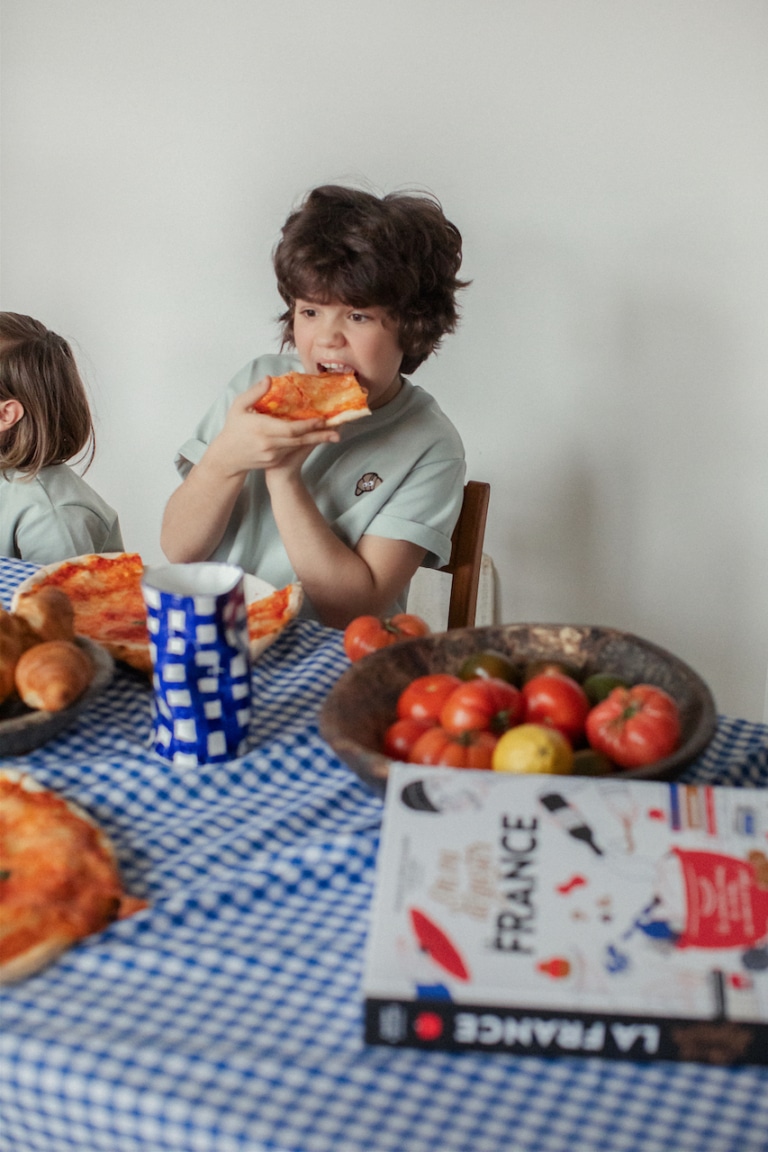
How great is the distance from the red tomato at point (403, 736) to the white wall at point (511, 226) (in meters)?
1.48

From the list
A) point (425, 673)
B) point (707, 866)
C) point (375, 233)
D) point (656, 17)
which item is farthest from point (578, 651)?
point (656, 17)

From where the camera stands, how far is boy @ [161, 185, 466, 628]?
1.67 metres

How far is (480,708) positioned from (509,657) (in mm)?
194

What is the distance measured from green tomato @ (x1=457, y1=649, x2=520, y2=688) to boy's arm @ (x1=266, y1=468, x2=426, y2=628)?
0.61 metres

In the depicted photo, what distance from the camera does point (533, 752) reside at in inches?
36.3

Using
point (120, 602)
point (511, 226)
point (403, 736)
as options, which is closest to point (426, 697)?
point (403, 736)

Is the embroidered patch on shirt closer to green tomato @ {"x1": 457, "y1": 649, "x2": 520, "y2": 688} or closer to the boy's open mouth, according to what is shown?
the boy's open mouth

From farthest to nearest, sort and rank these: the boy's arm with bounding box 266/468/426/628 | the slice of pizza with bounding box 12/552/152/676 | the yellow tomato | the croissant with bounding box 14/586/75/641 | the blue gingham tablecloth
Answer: the boy's arm with bounding box 266/468/426/628 → the slice of pizza with bounding box 12/552/152/676 → the croissant with bounding box 14/586/75/641 → the yellow tomato → the blue gingham tablecloth

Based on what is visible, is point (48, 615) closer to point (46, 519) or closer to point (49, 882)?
point (49, 882)

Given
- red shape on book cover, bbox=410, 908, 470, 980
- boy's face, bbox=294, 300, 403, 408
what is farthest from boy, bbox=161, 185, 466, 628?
red shape on book cover, bbox=410, 908, 470, 980

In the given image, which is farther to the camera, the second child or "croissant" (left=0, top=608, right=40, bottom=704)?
the second child

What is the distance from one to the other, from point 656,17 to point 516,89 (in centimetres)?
30

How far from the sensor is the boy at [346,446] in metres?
1.67

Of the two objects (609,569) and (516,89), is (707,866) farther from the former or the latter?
(516,89)
